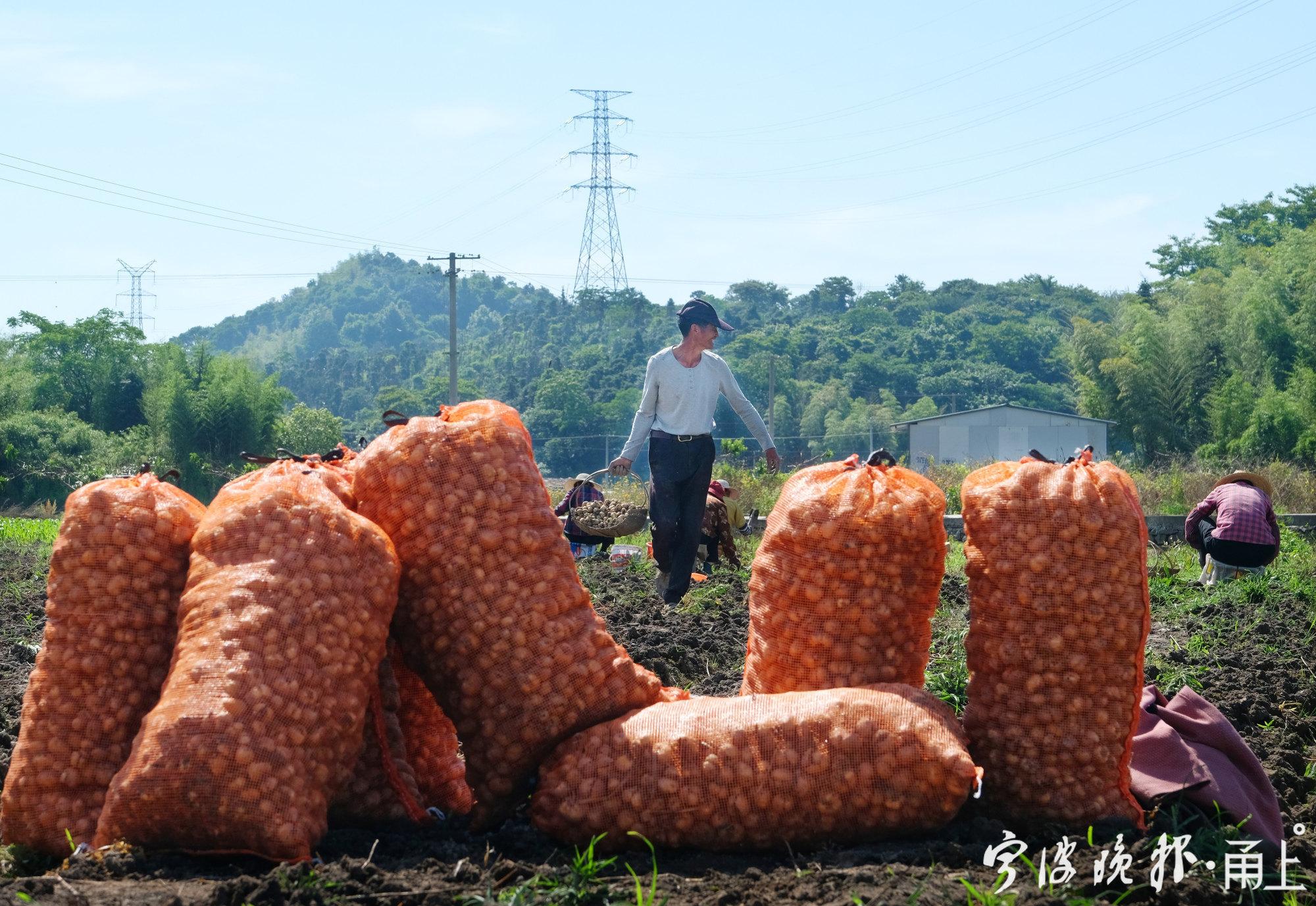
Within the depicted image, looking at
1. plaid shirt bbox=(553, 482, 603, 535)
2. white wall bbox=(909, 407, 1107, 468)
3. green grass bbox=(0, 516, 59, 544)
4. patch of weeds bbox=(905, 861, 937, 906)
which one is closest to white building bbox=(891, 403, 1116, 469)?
white wall bbox=(909, 407, 1107, 468)

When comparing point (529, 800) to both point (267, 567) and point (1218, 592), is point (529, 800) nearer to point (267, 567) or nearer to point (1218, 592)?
point (267, 567)

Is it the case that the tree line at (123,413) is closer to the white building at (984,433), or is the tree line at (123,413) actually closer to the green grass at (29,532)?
the green grass at (29,532)

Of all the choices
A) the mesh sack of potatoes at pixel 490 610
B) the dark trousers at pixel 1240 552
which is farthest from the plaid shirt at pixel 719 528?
the mesh sack of potatoes at pixel 490 610

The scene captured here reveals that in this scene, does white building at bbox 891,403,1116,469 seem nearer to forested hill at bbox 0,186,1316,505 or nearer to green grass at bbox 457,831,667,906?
forested hill at bbox 0,186,1316,505

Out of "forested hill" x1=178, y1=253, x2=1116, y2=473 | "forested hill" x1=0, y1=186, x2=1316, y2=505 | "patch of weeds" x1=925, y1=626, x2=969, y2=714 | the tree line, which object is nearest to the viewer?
"patch of weeds" x1=925, y1=626, x2=969, y2=714

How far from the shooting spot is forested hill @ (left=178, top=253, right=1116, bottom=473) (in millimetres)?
69750

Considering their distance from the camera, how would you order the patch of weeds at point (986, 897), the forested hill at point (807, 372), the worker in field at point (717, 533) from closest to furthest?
the patch of weeds at point (986, 897), the worker in field at point (717, 533), the forested hill at point (807, 372)

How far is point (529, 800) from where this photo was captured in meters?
3.31

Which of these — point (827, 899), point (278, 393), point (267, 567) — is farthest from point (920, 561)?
point (278, 393)

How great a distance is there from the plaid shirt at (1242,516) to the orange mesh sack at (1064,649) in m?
5.49

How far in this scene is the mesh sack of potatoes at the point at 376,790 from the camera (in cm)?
340

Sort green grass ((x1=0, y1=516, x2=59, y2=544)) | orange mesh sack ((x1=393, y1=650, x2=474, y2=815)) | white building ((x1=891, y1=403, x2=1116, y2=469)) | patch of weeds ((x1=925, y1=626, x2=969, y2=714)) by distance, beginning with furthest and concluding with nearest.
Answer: white building ((x1=891, y1=403, x2=1116, y2=469))
green grass ((x1=0, y1=516, x2=59, y2=544))
patch of weeds ((x1=925, y1=626, x2=969, y2=714))
orange mesh sack ((x1=393, y1=650, x2=474, y2=815))

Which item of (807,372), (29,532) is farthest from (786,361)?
(29,532)

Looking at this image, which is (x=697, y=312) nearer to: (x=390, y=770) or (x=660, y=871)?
(x=390, y=770)
